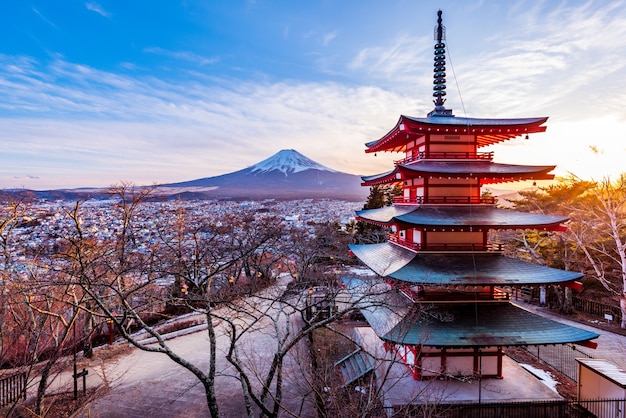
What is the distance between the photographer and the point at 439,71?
13.8 meters

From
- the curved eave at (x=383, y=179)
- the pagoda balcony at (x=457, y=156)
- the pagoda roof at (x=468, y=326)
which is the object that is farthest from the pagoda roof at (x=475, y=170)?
A: the pagoda roof at (x=468, y=326)

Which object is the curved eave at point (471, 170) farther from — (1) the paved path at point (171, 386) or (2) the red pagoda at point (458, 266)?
(1) the paved path at point (171, 386)

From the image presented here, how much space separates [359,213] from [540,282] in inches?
318

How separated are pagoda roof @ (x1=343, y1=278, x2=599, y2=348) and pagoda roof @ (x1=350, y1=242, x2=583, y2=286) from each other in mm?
1026

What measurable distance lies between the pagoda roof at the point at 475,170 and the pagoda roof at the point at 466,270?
8.74 ft

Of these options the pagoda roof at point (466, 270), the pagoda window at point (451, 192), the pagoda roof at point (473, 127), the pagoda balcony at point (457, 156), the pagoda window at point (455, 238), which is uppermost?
the pagoda roof at point (473, 127)

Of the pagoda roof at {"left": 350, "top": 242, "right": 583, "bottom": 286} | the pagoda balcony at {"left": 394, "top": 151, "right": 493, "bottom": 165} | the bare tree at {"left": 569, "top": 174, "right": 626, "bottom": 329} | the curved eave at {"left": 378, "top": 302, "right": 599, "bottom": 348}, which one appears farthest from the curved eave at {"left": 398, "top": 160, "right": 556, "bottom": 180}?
the bare tree at {"left": 569, "top": 174, "right": 626, "bottom": 329}

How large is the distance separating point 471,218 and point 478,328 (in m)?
3.41

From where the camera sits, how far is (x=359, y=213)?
16.3 m

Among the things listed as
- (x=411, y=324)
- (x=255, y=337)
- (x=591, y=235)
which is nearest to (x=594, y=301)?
(x=591, y=235)

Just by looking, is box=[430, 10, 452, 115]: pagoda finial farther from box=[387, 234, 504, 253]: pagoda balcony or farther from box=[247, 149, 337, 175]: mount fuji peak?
box=[247, 149, 337, 175]: mount fuji peak

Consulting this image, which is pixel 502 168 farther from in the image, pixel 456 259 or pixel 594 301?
pixel 594 301

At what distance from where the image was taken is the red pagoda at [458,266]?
32.0 ft

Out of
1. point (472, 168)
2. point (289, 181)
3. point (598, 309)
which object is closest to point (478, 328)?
point (472, 168)
